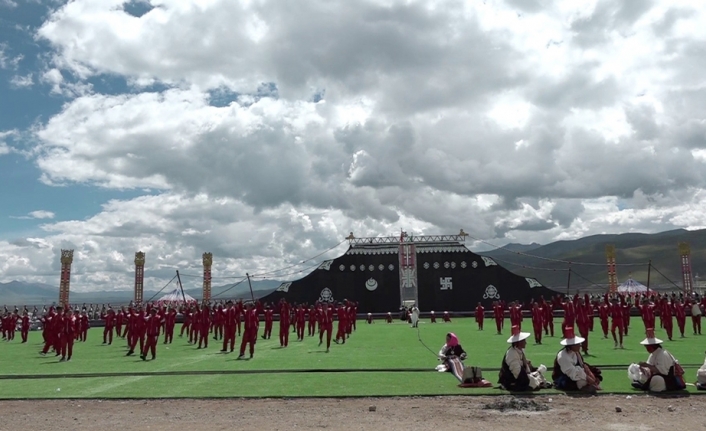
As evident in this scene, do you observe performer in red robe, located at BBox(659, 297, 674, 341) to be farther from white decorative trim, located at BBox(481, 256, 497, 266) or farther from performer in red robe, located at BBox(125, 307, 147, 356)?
white decorative trim, located at BBox(481, 256, 497, 266)

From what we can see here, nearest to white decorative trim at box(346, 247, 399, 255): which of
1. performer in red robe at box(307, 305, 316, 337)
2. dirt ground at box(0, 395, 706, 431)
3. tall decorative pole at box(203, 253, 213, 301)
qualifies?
tall decorative pole at box(203, 253, 213, 301)

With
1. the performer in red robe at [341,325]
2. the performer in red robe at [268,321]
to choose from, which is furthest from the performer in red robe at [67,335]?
the performer in red robe at [341,325]

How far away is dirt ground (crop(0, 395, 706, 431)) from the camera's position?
650 cm

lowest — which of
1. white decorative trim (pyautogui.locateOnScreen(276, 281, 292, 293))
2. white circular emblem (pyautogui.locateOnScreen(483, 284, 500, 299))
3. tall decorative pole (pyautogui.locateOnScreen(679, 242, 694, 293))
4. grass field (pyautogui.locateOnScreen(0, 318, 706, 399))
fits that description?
grass field (pyautogui.locateOnScreen(0, 318, 706, 399))

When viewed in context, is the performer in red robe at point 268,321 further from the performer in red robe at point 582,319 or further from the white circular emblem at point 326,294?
the white circular emblem at point 326,294

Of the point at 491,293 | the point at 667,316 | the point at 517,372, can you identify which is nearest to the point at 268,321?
the point at 667,316

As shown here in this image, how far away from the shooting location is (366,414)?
23.3 feet

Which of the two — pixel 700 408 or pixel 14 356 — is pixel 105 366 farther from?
pixel 700 408

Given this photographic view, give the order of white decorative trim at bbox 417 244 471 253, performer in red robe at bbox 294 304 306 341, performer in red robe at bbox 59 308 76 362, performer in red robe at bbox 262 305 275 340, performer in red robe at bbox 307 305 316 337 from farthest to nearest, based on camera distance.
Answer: white decorative trim at bbox 417 244 471 253 < performer in red robe at bbox 307 305 316 337 < performer in red robe at bbox 294 304 306 341 < performer in red robe at bbox 262 305 275 340 < performer in red robe at bbox 59 308 76 362

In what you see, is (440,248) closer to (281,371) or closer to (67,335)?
(67,335)

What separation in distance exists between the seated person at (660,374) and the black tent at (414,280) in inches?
1121

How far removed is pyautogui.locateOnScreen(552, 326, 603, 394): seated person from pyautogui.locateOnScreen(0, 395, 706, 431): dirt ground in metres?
0.32

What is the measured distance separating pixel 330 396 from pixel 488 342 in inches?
400

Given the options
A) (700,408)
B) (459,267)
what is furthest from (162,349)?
(459,267)
